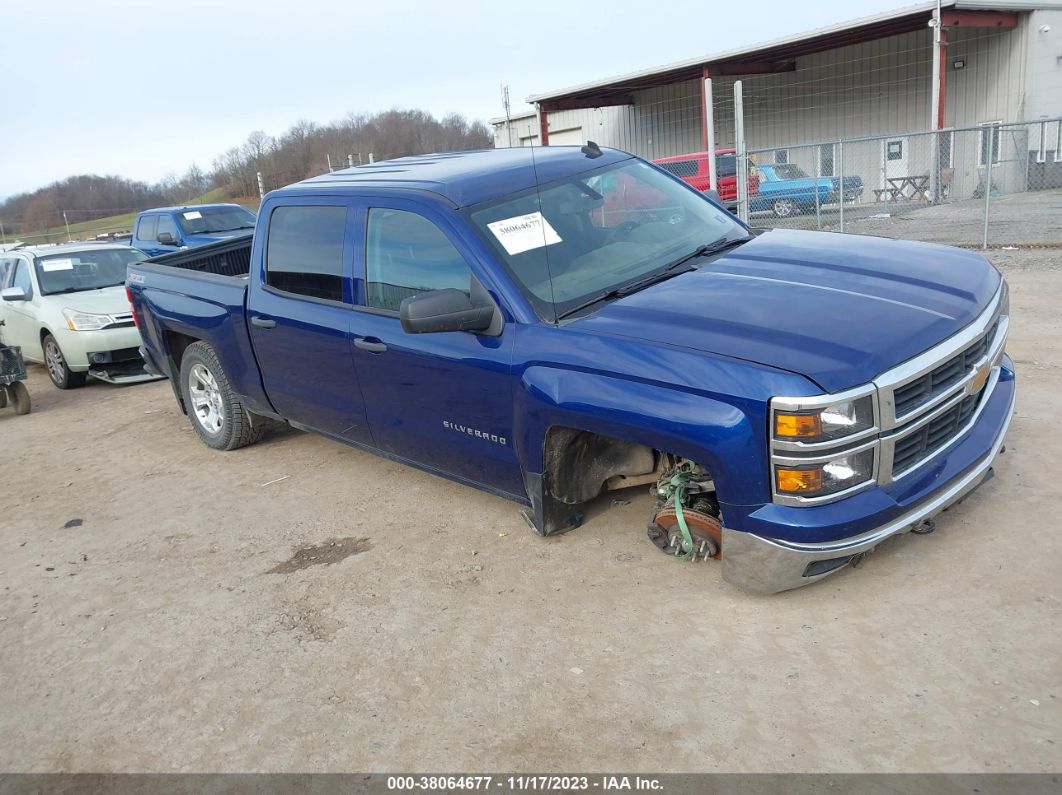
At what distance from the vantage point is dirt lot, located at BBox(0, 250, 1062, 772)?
281cm

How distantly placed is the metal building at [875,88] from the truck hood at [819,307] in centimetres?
1556

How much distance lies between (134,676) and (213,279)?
10.1 ft

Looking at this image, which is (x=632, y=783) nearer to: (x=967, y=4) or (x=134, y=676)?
(x=134, y=676)

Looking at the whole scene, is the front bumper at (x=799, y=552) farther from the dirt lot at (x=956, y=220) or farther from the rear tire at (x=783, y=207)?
the rear tire at (x=783, y=207)

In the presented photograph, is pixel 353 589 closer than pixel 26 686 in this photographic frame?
No

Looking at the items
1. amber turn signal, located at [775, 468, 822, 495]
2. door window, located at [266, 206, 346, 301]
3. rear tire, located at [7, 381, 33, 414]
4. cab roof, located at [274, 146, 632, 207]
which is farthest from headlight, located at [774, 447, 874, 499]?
rear tire, located at [7, 381, 33, 414]

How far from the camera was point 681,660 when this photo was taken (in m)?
3.21

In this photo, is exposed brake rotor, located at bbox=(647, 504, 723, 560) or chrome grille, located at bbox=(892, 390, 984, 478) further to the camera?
exposed brake rotor, located at bbox=(647, 504, 723, 560)

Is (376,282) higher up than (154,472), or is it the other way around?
(376,282)

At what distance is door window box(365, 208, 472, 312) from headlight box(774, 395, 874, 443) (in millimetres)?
1623

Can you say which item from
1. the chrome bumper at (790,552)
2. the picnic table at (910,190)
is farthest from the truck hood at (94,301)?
the picnic table at (910,190)

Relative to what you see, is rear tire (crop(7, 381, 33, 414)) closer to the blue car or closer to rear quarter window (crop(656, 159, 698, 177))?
the blue car

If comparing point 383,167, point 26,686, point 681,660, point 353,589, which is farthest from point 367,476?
point 681,660

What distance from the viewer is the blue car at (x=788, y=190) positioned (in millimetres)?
17344
